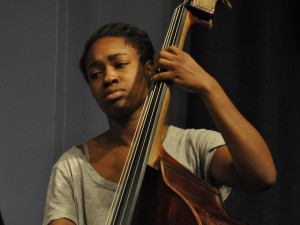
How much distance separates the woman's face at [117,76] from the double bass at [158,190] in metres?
0.16

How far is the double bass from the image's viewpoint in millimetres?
741

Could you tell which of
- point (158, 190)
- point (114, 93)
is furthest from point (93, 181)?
point (158, 190)

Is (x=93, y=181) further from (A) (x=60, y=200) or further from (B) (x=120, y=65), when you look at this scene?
(B) (x=120, y=65)

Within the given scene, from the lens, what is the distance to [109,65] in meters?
1.02

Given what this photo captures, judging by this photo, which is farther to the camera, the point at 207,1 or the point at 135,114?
the point at 135,114

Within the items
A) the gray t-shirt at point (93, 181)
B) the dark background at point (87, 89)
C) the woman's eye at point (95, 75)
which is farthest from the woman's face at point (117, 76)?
the dark background at point (87, 89)

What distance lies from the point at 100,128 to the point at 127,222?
31.3 inches

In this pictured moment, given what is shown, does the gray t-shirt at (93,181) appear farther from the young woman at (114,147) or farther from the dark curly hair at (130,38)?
the dark curly hair at (130,38)

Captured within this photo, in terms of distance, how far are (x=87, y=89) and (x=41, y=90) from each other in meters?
0.14

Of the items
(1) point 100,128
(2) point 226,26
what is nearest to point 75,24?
(1) point 100,128

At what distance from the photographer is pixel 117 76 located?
99 cm

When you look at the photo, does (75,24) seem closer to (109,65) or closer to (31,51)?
(31,51)

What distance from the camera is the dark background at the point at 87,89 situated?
1.33 meters

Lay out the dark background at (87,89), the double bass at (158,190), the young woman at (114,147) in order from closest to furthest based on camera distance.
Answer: the double bass at (158,190) < the young woman at (114,147) < the dark background at (87,89)
